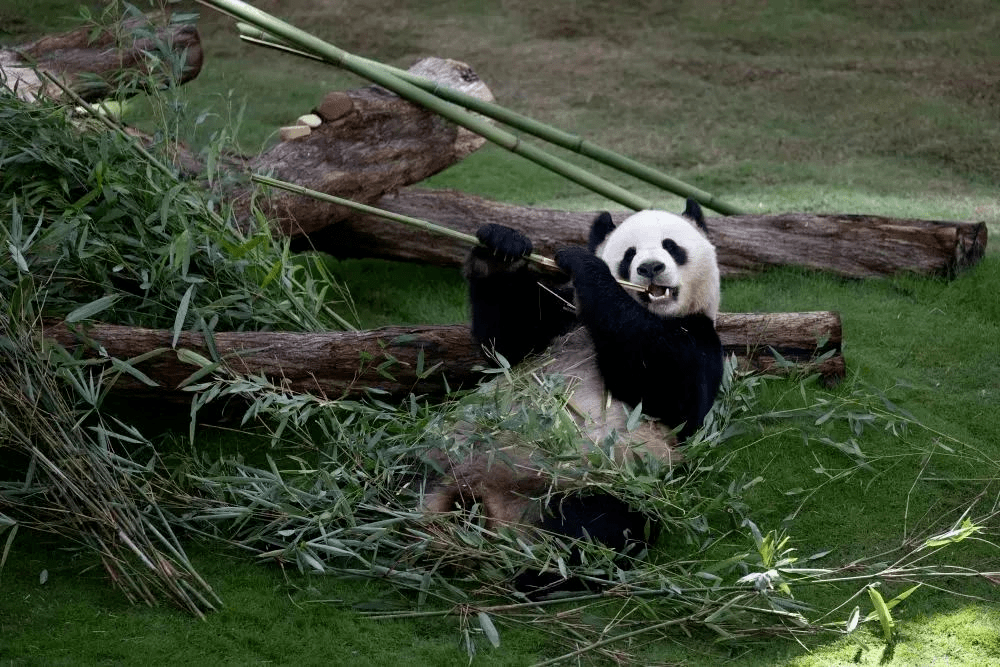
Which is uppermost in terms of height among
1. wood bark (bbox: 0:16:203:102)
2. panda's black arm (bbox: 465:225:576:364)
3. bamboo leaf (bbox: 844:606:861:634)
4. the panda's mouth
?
wood bark (bbox: 0:16:203:102)

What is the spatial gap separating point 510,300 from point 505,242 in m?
0.23

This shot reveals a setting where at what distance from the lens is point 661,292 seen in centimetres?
344

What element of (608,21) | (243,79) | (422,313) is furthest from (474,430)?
(608,21)

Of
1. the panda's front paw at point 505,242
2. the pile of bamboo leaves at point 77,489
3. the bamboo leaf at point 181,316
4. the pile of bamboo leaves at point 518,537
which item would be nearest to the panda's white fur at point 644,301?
the pile of bamboo leaves at point 518,537

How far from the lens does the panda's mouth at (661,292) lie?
3428mm

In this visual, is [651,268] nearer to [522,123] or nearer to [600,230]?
[600,230]

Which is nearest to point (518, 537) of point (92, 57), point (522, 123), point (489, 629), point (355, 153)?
point (489, 629)

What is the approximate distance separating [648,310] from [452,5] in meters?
Result: 7.78

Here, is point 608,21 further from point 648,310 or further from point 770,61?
point 648,310

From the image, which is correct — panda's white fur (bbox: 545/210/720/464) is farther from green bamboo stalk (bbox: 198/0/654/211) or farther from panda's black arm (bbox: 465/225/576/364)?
green bamboo stalk (bbox: 198/0/654/211)

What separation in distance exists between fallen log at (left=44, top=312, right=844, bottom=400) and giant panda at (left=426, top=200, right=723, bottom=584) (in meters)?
0.17

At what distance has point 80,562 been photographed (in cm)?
305

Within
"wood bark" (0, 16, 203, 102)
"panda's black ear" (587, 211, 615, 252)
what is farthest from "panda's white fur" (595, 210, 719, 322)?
"wood bark" (0, 16, 203, 102)

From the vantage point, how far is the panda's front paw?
3489mm
